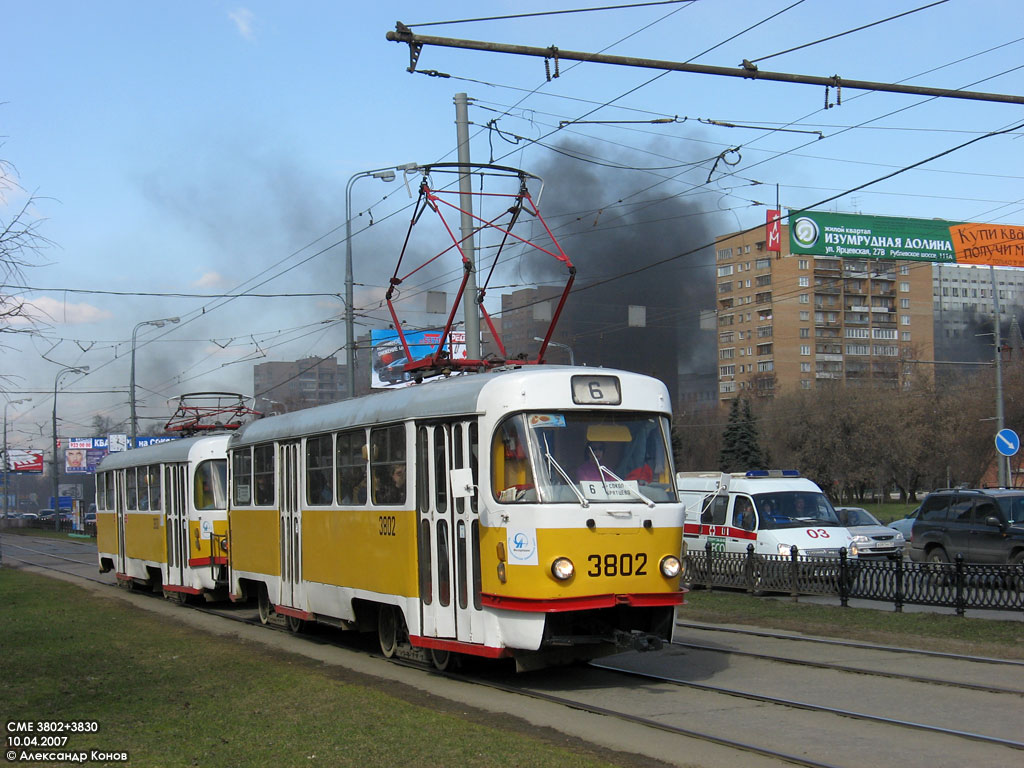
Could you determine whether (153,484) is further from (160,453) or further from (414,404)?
(414,404)

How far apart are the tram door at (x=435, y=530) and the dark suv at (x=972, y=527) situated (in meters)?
12.9

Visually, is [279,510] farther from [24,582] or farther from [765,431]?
[765,431]

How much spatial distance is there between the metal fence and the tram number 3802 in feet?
22.7

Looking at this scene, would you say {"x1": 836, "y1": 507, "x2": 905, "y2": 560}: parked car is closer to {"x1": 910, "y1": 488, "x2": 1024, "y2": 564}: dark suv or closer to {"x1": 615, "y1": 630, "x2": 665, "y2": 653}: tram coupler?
{"x1": 910, "y1": 488, "x2": 1024, "y2": 564}: dark suv

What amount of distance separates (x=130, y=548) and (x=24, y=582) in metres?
5.04

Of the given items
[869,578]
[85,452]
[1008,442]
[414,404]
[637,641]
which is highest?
[414,404]

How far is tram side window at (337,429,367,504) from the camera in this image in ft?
42.5

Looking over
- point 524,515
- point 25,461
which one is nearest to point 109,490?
point 524,515

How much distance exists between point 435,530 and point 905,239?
1966cm

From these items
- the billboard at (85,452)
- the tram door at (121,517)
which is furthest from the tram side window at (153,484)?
the billboard at (85,452)

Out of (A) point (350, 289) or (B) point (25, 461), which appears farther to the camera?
(B) point (25, 461)

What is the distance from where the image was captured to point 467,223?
18.5 metres

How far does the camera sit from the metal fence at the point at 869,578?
16.1 m

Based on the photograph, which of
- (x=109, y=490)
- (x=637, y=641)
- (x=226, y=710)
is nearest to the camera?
(x=226, y=710)
